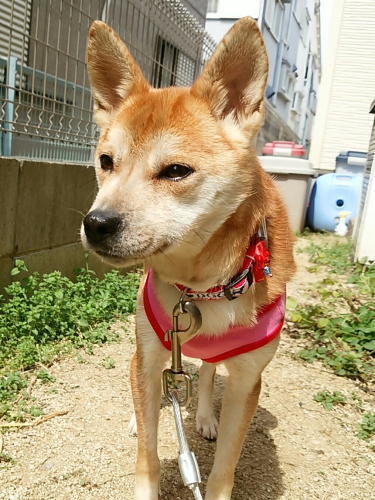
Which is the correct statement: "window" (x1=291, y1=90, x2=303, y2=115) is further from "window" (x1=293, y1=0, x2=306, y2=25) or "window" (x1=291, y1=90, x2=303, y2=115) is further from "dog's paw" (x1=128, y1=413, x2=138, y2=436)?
"dog's paw" (x1=128, y1=413, x2=138, y2=436)

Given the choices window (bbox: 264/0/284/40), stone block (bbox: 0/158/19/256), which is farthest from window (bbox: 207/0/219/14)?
stone block (bbox: 0/158/19/256)

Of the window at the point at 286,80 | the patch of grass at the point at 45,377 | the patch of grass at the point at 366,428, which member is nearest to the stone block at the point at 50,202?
the patch of grass at the point at 45,377

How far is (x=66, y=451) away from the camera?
2.35m

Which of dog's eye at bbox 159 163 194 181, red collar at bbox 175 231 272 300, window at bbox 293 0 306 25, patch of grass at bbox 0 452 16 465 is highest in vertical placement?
Answer: window at bbox 293 0 306 25

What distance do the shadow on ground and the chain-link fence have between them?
244cm

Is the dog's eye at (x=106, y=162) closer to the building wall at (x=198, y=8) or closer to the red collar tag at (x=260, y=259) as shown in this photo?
the red collar tag at (x=260, y=259)

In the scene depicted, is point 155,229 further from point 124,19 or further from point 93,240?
point 124,19

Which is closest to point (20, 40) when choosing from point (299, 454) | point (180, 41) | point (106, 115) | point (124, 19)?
point (124, 19)

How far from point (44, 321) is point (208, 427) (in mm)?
1389

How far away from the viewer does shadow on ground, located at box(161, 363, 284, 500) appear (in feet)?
7.27

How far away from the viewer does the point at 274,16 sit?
2230cm

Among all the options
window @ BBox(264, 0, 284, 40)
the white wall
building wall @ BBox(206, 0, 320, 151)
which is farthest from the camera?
window @ BBox(264, 0, 284, 40)

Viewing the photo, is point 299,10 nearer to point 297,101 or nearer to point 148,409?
point 297,101

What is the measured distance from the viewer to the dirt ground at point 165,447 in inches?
85.1
